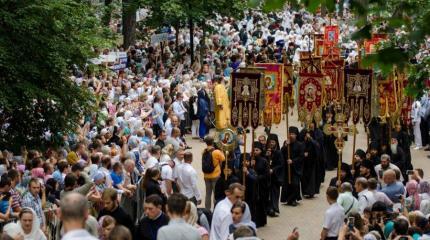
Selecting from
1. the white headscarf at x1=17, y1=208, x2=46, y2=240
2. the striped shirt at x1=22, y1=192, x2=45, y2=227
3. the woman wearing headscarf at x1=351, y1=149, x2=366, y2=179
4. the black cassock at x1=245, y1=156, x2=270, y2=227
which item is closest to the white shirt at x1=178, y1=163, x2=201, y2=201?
the black cassock at x1=245, y1=156, x2=270, y2=227

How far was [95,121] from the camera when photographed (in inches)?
864

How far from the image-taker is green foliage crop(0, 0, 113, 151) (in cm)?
1884

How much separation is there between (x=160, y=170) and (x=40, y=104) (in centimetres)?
293

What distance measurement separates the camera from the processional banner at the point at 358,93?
70.3ft

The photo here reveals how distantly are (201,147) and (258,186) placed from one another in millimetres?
7962

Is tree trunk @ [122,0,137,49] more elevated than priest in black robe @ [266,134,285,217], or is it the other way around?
tree trunk @ [122,0,137,49]

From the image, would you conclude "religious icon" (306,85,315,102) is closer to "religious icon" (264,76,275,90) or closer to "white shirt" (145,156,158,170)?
"religious icon" (264,76,275,90)

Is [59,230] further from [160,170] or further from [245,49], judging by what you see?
[245,49]

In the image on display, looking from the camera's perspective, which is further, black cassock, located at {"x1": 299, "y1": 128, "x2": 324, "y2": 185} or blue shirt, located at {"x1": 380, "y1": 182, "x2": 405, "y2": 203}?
black cassock, located at {"x1": 299, "y1": 128, "x2": 324, "y2": 185}

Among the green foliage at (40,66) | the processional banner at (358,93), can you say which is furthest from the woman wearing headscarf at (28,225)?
the processional banner at (358,93)

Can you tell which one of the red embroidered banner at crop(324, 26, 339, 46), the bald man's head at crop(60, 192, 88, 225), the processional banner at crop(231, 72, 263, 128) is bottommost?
the bald man's head at crop(60, 192, 88, 225)

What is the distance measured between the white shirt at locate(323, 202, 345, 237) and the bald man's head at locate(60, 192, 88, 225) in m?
7.65

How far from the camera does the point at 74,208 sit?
7.78m

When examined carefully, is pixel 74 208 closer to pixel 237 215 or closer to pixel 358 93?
pixel 237 215
